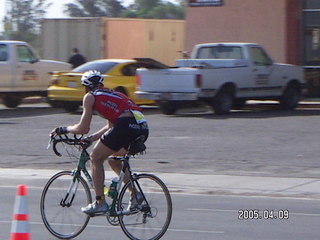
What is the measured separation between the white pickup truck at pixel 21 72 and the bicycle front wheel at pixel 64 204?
16.3 m

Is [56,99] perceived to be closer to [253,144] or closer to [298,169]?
[253,144]

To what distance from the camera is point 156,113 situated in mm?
23703

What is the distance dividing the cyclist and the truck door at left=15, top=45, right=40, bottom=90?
17.0m

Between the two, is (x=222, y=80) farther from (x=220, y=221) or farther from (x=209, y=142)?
(x=220, y=221)

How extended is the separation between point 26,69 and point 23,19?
27.1 m

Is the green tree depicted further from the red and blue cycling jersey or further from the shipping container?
the red and blue cycling jersey

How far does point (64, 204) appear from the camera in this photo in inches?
348

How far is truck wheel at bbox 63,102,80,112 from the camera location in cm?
2377

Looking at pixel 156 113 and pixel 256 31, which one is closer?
pixel 156 113

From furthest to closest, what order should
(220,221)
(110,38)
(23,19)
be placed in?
(23,19)
(110,38)
(220,221)

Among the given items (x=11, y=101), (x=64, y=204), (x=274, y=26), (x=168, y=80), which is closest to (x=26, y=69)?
(x=11, y=101)

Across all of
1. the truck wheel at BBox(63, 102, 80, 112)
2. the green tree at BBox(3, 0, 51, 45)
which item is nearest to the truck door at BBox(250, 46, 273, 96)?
the truck wheel at BBox(63, 102, 80, 112)

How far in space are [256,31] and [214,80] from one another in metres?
6.16

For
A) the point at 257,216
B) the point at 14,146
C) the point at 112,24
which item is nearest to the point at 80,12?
the point at 112,24
